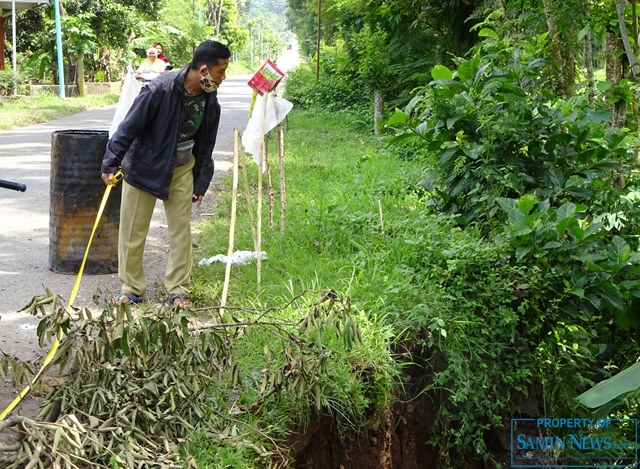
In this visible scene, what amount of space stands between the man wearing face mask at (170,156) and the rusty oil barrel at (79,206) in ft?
2.52

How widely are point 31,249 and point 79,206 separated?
1260 millimetres

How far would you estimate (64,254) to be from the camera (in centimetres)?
699

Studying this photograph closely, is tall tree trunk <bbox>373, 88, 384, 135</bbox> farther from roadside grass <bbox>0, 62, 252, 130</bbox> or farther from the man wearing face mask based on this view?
the man wearing face mask

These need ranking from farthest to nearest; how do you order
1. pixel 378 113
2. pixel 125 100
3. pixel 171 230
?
1. pixel 378 113
2. pixel 125 100
3. pixel 171 230

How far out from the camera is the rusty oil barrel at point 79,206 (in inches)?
270

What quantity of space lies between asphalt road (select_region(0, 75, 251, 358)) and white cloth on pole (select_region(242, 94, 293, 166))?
3.80 feet

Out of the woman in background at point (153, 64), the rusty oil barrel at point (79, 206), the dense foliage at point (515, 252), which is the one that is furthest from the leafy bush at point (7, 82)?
the dense foliage at point (515, 252)

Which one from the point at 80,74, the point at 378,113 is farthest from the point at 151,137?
the point at 80,74

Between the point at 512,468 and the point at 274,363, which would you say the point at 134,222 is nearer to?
the point at 274,363

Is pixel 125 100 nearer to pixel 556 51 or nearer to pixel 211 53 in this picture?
pixel 211 53

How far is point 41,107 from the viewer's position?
21.8 m

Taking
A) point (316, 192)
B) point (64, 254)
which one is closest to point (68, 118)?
point (316, 192)

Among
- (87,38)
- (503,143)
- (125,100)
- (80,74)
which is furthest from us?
(80,74)

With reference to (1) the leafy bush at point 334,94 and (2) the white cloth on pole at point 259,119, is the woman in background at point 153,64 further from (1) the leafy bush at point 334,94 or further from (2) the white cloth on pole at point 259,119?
(1) the leafy bush at point 334,94
